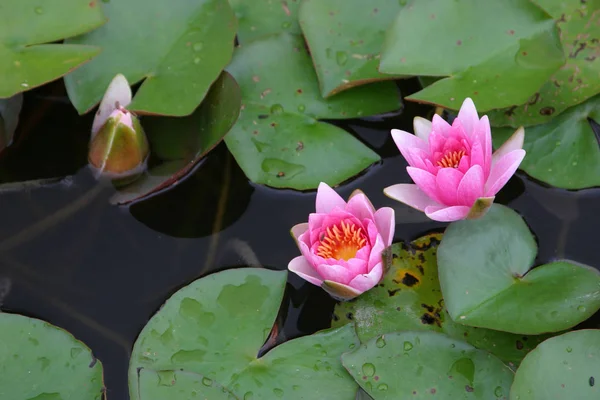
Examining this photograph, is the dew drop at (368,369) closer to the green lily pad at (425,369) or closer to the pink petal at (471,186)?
the green lily pad at (425,369)

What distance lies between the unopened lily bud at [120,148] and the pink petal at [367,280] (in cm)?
90

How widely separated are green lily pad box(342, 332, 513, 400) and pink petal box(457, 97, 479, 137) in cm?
63

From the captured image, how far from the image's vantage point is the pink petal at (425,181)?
1.81 m

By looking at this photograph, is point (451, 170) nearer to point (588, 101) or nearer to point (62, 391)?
point (588, 101)

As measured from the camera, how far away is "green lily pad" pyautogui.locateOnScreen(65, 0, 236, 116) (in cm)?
217

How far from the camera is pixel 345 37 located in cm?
228

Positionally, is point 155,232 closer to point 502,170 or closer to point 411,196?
point 411,196

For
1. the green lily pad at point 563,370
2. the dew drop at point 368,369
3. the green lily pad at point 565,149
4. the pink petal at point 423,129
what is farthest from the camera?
the green lily pad at point 565,149

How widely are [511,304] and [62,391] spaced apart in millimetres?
1327

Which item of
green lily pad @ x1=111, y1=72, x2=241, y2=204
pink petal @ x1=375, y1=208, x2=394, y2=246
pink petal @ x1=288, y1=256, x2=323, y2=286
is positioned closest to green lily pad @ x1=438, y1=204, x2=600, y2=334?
pink petal @ x1=375, y1=208, x2=394, y2=246

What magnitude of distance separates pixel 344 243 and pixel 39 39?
4.12 ft

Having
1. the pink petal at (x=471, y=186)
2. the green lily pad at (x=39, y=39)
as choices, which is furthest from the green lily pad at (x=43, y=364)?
→ the pink petal at (x=471, y=186)

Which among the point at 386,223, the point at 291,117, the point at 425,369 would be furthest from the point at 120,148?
the point at 425,369

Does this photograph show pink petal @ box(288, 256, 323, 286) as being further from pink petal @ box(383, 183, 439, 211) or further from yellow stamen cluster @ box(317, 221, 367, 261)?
pink petal @ box(383, 183, 439, 211)
